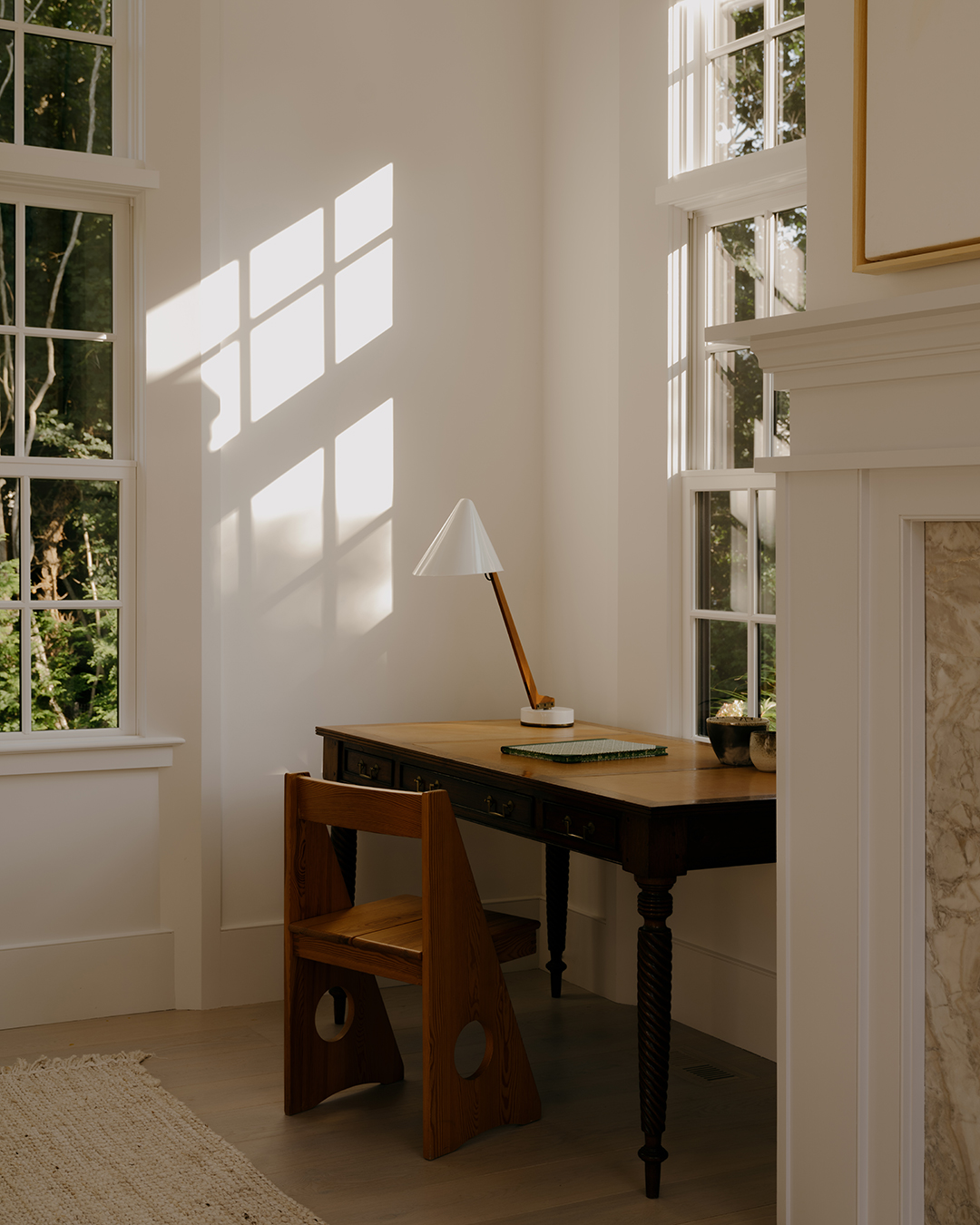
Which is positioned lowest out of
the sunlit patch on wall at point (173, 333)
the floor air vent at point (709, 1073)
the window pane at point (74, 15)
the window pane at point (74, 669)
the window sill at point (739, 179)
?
the floor air vent at point (709, 1073)

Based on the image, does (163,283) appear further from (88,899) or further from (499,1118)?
(499,1118)

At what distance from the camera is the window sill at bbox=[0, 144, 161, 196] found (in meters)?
3.82

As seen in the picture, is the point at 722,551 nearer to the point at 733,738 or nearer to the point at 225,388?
the point at 733,738

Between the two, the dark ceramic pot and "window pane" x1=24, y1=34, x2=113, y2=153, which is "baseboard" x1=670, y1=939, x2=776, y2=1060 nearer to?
the dark ceramic pot

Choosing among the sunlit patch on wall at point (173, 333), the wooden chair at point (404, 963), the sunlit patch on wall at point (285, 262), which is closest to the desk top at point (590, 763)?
the wooden chair at point (404, 963)

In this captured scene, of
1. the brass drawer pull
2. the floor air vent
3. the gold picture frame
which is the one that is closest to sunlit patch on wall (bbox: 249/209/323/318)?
the brass drawer pull

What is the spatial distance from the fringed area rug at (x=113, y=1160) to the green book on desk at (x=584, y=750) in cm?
122

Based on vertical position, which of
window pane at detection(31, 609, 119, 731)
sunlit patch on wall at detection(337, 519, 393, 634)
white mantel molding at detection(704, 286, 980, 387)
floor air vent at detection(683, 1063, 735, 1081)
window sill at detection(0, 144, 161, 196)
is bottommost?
floor air vent at detection(683, 1063, 735, 1081)

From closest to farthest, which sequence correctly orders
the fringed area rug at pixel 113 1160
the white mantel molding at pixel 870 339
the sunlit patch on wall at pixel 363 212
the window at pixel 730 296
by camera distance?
1. the white mantel molding at pixel 870 339
2. the fringed area rug at pixel 113 1160
3. the window at pixel 730 296
4. the sunlit patch on wall at pixel 363 212

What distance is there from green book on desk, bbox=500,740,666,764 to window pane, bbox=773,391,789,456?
2.99 feet

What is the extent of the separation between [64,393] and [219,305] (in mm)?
557

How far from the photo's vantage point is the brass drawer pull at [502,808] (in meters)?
3.24

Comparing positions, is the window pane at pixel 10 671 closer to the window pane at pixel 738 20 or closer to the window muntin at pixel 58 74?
the window muntin at pixel 58 74

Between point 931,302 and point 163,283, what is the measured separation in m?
2.61
